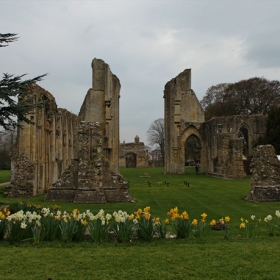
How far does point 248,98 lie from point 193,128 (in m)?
14.6

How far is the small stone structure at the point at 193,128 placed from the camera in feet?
114

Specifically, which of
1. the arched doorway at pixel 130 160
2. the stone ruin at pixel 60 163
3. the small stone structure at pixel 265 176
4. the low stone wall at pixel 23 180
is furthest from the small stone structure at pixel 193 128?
the arched doorway at pixel 130 160

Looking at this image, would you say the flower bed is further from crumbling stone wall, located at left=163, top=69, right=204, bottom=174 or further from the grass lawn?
crumbling stone wall, located at left=163, top=69, right=204, bottom=174

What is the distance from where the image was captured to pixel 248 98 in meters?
49.0

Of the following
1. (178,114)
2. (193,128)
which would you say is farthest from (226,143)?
(178,114)

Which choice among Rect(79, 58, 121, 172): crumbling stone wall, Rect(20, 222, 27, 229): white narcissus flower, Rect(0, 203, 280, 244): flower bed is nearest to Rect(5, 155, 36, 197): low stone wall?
Rect(0, 203, 280, 244): flower bed

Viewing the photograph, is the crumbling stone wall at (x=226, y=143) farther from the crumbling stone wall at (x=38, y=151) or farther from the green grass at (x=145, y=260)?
the green grass at (x=145, y=260)

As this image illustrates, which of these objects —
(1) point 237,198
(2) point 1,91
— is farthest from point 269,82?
(2) point 1,91

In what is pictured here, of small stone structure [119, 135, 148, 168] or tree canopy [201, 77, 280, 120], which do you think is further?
small stone structure [119, 135, 148, 168]

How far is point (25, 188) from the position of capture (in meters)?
16.7

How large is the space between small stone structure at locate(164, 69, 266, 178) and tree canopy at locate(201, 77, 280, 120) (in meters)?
10.2

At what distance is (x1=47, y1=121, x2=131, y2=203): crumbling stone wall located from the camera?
1376 cm

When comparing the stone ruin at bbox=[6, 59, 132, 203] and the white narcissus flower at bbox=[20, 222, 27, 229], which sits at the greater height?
the stone ruin at bbox=[6, 59, 132, 203]

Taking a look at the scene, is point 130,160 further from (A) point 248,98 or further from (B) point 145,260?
(B) point 145,260
